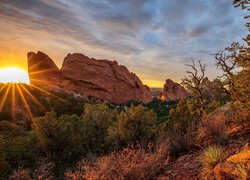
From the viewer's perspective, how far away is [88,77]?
104 meters

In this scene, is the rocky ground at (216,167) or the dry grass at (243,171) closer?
the dry grass at (243,171)

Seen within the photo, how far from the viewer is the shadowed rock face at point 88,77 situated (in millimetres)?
99500

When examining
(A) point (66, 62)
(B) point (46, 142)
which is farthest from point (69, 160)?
(A) point (66, 62)

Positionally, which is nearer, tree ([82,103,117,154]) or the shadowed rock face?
tree ([82,103,117,154])

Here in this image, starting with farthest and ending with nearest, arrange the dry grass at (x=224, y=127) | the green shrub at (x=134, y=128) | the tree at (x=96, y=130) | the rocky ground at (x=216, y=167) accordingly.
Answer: the tree at (x=96, y=130) → the green shrub at (x=134, y=128) → the dry grass at (x=224, y=127) → the rocky ground at (x=216, y=167)

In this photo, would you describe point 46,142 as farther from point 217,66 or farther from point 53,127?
point 217,66

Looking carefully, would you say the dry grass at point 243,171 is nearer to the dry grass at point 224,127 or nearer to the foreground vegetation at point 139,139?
the foreground vegetation at point 139,139

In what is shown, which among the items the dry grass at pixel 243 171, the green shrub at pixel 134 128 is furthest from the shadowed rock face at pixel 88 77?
the dry grass at pixel 243 171

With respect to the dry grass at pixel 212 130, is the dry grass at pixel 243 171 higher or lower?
lower

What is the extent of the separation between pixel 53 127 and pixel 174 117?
8293 mm

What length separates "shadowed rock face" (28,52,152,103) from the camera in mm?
99500

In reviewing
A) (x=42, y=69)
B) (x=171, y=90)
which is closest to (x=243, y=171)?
(x=42, y=69)

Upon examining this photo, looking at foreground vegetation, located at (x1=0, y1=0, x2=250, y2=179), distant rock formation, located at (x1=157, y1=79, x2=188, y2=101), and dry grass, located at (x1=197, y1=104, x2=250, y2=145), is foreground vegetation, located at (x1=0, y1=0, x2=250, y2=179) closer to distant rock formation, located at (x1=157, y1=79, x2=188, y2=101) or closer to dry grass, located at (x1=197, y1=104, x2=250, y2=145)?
dry grass, located at (x1=197, y1=104, x2=250, y2=145)

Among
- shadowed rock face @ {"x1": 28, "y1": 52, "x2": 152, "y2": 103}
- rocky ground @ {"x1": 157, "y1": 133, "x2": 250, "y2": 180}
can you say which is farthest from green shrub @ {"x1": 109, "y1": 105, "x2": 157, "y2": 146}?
shadowed rock face @ {"x1": 28, "y1": 52, "x2": 152, "y2": 103}
